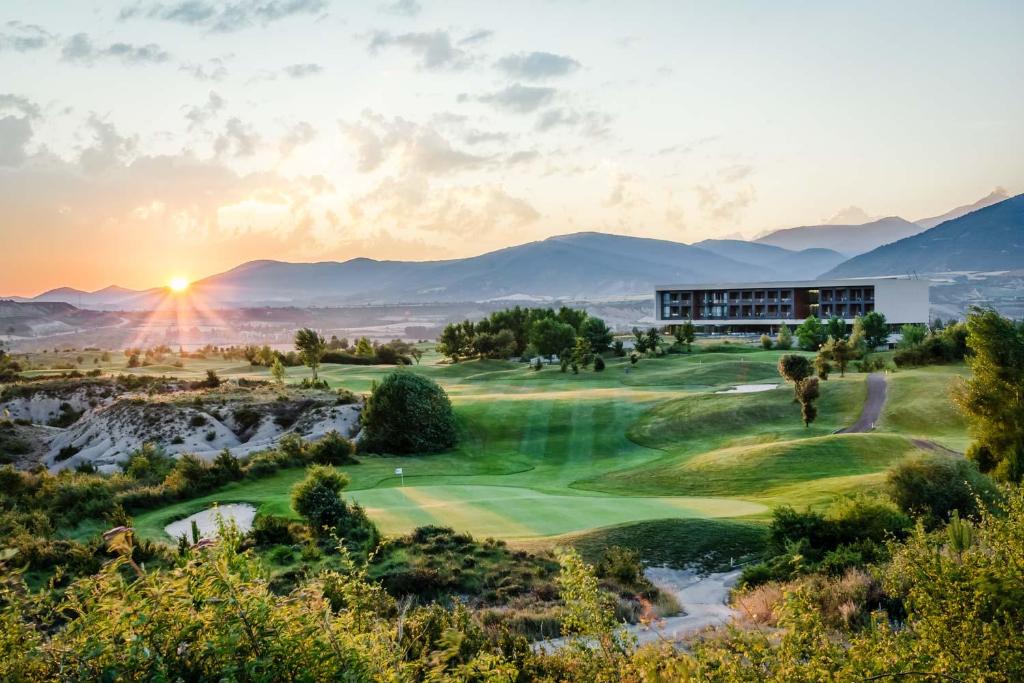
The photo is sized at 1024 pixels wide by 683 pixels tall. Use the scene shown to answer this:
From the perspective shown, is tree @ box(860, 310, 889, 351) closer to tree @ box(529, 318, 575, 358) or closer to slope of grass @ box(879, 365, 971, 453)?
tree @ box(529, 318, 575, 358)

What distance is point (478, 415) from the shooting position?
150ft

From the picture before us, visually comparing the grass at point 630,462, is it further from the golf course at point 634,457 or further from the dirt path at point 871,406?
the dirt path at point 871,406

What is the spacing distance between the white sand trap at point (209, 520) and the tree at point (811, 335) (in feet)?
238

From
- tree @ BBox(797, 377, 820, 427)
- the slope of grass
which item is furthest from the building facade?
tree @ BBox(797, 377, 820, 427)

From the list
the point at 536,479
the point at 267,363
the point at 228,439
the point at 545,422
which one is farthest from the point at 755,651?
the point at 267,363

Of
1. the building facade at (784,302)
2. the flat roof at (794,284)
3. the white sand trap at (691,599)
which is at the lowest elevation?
the white sand trap at (691,599)

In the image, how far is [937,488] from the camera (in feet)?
59.8

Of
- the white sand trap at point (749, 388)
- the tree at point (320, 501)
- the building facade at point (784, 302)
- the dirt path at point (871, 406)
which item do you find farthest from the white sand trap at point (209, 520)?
the building facade at point (784, 302)

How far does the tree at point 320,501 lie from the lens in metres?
19.1

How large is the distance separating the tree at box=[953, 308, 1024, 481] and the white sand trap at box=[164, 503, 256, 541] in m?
22.0

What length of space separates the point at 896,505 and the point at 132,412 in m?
40.1

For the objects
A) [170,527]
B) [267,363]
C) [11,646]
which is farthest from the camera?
[267,363]

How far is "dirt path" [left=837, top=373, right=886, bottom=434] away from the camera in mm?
39312

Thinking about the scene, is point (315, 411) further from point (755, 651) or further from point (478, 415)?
point (755, 651)
